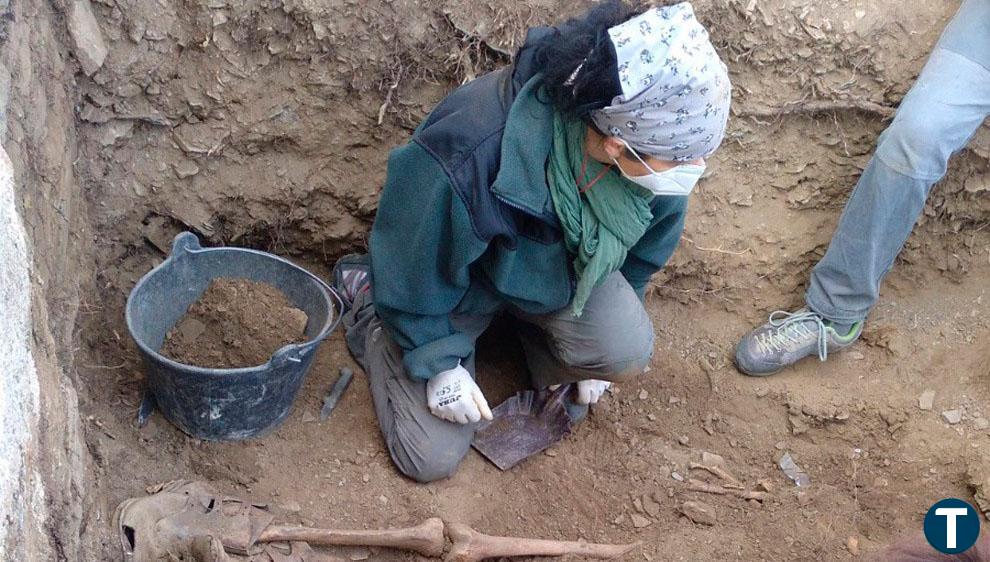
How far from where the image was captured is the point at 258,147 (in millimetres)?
2711

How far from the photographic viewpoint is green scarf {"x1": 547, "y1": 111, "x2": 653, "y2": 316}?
198cm

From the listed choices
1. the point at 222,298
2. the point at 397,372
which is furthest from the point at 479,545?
the point at 222,298

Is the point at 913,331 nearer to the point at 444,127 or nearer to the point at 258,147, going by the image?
the point at 444,127

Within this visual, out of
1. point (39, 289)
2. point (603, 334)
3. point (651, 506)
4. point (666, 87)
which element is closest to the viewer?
point (39, 289)

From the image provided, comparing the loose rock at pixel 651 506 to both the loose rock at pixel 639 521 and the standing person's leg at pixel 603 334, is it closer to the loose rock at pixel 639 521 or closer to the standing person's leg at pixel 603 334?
the loose rock at pixel 639 521

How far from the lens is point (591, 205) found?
80.1 inches

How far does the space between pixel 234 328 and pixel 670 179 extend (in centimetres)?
124

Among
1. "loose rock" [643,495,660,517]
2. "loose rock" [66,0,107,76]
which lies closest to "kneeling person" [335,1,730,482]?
"loose rock" [643,495,660,517]

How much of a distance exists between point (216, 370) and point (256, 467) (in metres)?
0.36

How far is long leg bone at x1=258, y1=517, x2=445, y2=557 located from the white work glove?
0.28 m

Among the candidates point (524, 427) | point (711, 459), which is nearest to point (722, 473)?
point (711, 459)

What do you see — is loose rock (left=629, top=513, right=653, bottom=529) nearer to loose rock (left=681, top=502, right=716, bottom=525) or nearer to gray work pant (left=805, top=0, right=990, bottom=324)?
loose rock (left=681, top=502, right=716, bottom=525)

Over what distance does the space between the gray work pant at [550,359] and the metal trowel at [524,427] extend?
0.10 metres

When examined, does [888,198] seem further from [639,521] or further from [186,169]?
[186,169]
